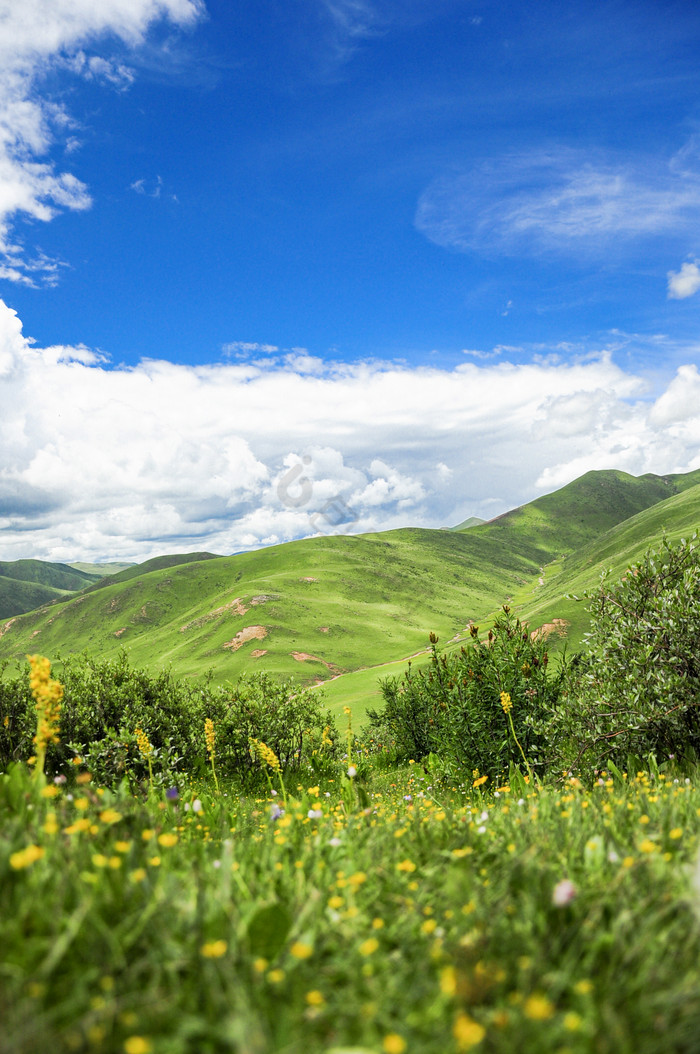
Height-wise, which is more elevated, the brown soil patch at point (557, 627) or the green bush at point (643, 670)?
the green bush at point (643, 670)

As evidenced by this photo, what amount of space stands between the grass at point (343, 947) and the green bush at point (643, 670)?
6.35 metres

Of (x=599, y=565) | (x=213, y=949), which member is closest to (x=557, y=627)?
(x=213, y=949)

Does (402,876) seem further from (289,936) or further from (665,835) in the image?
(665,835)

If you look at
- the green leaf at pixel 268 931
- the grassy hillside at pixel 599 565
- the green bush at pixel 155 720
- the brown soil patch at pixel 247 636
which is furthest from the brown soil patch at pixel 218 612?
the green leaf at pixel 268 931

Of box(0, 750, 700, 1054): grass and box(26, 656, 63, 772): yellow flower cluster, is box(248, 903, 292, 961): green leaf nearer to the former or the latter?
box(0, 750, 700, 1054): grass

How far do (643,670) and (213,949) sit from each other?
9784 mm

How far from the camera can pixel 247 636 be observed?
138 metres

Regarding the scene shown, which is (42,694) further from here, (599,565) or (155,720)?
(599,565)

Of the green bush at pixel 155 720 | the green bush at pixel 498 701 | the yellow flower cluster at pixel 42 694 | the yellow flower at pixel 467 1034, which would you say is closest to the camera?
the yellow flower at pixel 467 1034

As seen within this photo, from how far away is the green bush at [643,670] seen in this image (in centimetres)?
959

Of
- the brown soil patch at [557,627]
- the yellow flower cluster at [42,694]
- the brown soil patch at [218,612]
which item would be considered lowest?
the brown soil patch at [557,627]

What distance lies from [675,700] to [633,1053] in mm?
8654

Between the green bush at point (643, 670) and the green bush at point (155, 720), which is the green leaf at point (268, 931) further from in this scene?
the green bush at point (155, 720)

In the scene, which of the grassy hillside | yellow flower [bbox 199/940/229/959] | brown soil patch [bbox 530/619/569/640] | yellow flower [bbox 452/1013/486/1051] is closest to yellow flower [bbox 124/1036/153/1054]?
yellow flower [bbox 199/940/229/959]
